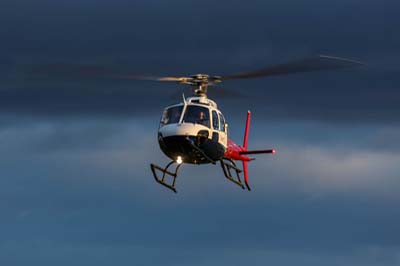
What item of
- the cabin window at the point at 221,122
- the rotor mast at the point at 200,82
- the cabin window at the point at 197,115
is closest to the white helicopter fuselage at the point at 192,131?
the cabin window at the point at 197,115

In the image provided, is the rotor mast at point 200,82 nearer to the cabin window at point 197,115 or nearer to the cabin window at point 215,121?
the cabin window at point 215,121

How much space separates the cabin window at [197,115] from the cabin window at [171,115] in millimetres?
461

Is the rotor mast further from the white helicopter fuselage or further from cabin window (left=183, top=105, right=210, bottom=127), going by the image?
cabin window (left=183, top=105, right=210, bottom=127)

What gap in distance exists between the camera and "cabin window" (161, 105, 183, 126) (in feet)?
212

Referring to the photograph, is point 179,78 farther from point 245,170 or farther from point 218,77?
point 245,170

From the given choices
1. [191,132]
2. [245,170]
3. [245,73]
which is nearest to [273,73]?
[245,73]

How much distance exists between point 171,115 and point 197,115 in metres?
1.70

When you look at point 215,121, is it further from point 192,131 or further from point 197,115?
point 192,131

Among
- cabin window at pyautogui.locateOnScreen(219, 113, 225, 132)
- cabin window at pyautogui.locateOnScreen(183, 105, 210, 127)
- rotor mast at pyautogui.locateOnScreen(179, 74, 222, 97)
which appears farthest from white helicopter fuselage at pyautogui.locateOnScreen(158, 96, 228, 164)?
rotor mast at pyautogui.locateOnScreen(179, 74, 222, 97)

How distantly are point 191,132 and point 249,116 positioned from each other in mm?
14058

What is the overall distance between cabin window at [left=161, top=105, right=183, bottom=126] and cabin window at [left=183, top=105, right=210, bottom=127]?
461mm

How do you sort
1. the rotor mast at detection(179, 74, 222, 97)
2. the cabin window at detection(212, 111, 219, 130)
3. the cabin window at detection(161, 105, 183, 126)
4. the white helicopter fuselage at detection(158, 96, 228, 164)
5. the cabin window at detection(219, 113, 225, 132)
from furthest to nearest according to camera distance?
the rotor mast at detection(179, 74, 222, 97), the cabin window at detection(219, 113, 225, 132), the cabin window at detection(212, 111, 219, 130), the cabin window at detection(161, 105, 183, 126), the white helicopter fuselage at detection(158, 96, 228, 164)

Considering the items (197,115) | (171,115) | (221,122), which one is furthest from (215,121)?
(171,115)

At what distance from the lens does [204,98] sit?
66938mm
